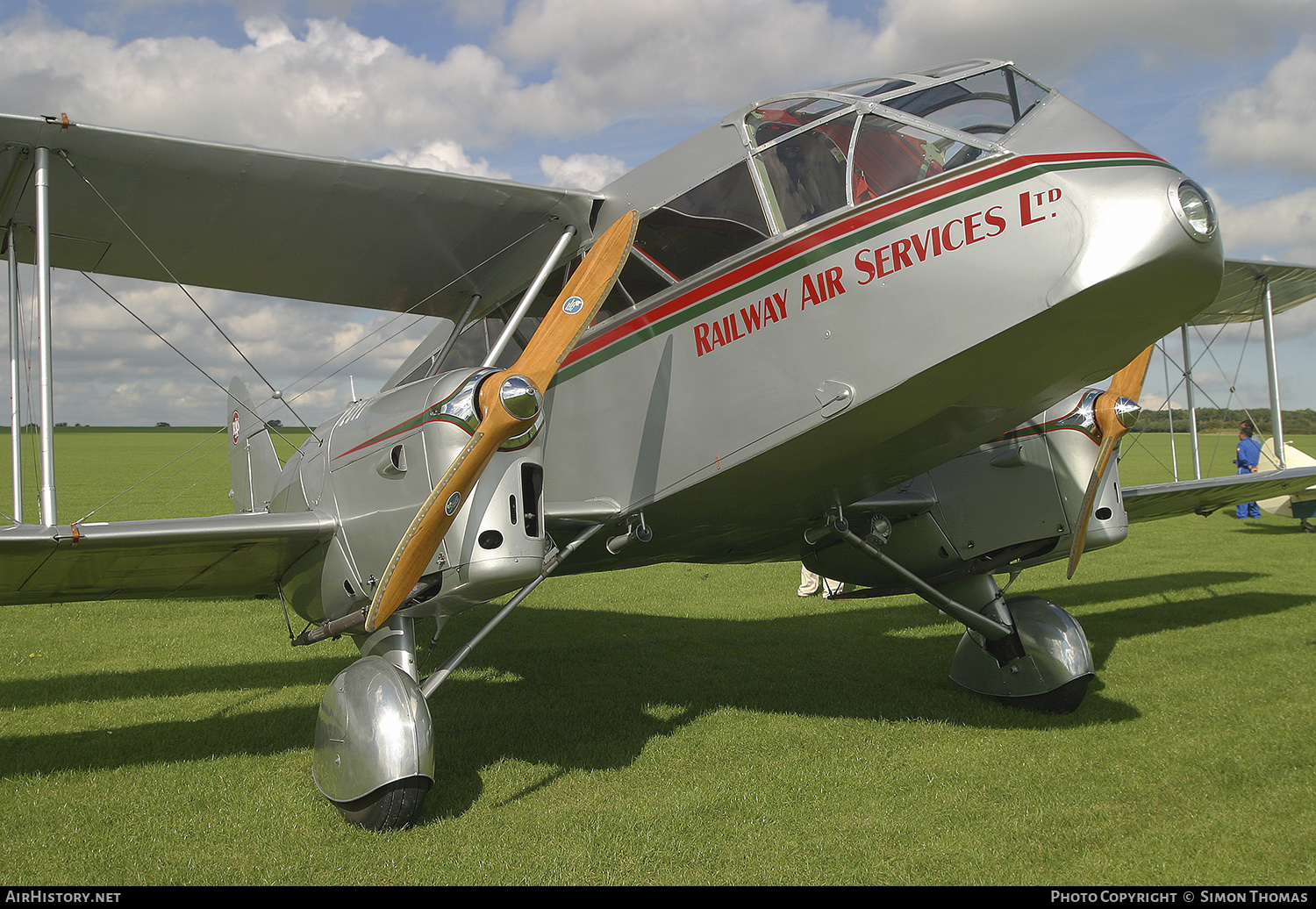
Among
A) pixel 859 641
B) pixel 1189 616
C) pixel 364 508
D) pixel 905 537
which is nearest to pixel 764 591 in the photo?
pixel 859 641

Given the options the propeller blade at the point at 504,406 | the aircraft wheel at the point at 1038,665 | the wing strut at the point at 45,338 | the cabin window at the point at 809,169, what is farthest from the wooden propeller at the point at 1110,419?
the wing strut at the point at 45,338

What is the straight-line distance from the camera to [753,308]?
5.34 m

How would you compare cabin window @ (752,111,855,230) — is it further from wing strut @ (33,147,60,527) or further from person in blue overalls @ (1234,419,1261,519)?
person in blue overalls @ (1234,419,1261,519)

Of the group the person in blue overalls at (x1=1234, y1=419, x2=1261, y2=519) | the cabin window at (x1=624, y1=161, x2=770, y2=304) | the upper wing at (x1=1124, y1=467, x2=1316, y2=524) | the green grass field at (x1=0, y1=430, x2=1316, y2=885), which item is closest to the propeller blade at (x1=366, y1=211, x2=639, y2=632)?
the cabin window at (x1=624, y1=161, x2=770, y2=304)

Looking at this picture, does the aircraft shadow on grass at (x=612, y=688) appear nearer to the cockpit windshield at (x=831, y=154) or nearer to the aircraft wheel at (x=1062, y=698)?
the aircraft wheel at (x=1062, y=698)

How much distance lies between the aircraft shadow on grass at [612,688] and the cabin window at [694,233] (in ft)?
11.7

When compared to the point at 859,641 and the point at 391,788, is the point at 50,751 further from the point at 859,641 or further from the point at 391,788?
the point at 859,641

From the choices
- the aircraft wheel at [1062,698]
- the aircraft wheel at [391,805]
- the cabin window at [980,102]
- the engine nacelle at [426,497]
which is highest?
the cabin window at [980,102]

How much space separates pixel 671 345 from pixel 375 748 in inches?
123

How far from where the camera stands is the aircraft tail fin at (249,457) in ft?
A: 30.9

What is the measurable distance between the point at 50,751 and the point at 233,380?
16.3 ft

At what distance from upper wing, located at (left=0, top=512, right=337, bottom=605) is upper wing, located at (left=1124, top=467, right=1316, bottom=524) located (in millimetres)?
8112

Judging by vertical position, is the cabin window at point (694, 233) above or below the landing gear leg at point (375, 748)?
above

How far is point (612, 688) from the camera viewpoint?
902cm
